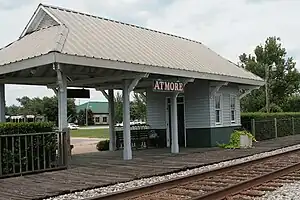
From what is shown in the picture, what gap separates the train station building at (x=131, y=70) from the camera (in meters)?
11.6

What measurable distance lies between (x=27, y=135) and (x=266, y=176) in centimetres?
584

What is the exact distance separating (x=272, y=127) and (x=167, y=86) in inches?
463

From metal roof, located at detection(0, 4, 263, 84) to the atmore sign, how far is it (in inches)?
18.3

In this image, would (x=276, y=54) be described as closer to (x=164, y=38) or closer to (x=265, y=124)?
(x=265, y=124)

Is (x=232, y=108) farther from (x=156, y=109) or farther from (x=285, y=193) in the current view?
(x=285, y=193)

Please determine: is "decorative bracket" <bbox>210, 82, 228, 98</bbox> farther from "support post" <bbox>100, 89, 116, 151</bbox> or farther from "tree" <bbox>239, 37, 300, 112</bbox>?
"tree" <bbox>239, 37, 300, 112</bbox>

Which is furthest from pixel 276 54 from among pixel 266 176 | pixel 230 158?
pixel 266 176

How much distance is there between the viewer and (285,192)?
25.3 feet

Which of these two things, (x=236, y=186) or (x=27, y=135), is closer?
(x=236, y=186)

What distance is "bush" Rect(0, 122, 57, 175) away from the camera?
34.0 feet

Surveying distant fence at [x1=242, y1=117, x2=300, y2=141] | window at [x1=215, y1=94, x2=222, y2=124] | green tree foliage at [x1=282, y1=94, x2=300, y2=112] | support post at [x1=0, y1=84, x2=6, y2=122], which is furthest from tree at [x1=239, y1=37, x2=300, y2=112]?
support post at [x1=0, y1=84, x2=6, y2=122]

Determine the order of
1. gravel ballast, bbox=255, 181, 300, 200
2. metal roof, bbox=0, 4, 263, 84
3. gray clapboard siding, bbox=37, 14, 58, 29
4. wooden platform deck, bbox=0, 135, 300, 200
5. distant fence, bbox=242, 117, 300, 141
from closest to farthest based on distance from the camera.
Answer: gravel ballast, bbox=255, 181, 300, 200
wooden platform deck, bbox=0, 135, 300, 200
metal roof, bbox=0, 4, 263, 84
gray clapboard siding, bbox=37, 14, 58, 29
distant fence, bbox=242, 117, 300, 141

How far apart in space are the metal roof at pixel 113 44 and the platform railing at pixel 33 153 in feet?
7.28

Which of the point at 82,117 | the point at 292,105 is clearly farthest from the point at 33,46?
the point at 82,117
